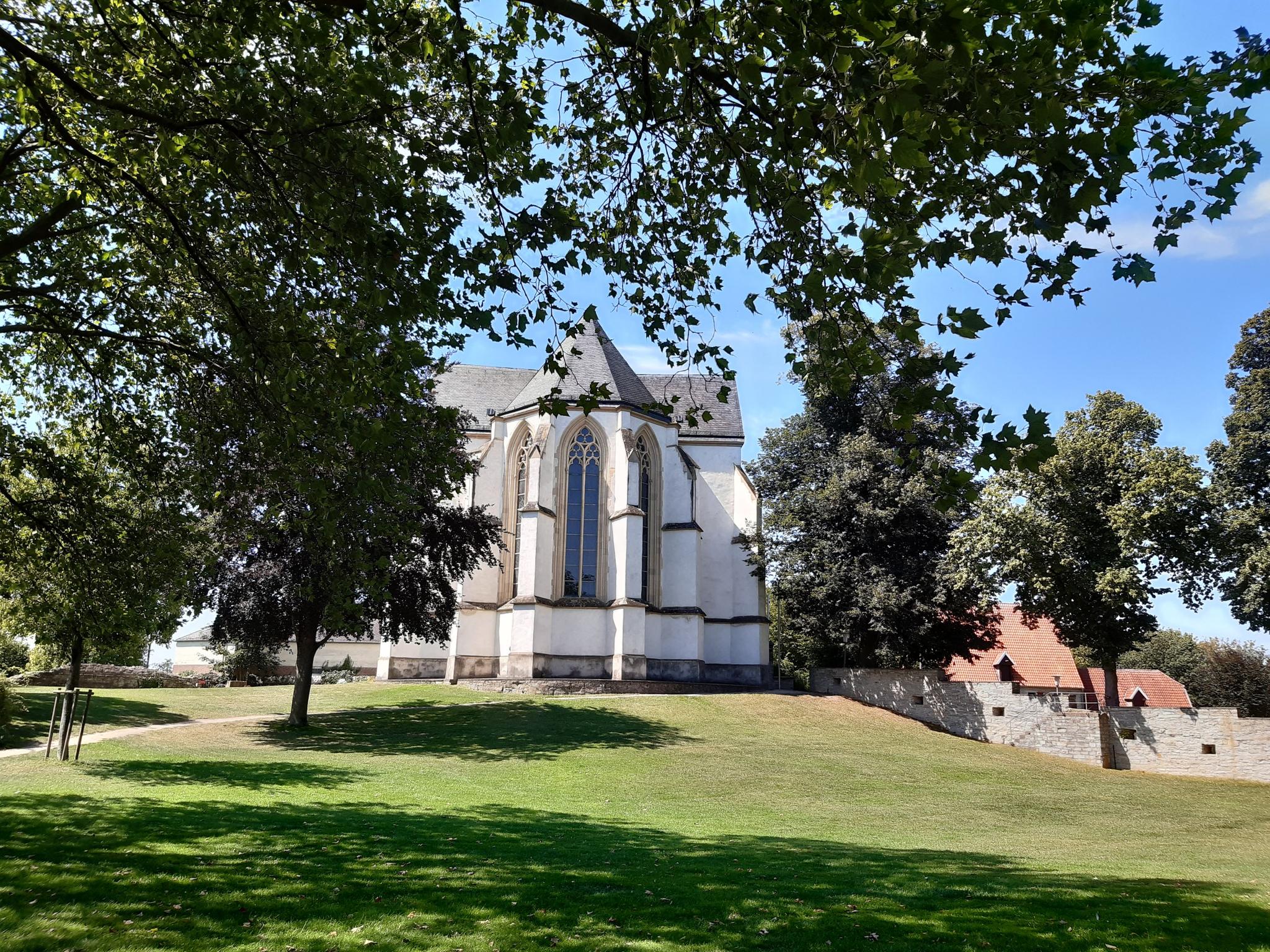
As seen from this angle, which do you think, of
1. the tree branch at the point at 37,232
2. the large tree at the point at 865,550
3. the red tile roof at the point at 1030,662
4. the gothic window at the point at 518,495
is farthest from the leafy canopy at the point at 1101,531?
the tree branch at the point at 37,232

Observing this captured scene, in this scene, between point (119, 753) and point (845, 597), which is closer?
point (119, 753)

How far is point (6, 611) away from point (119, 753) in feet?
26.2

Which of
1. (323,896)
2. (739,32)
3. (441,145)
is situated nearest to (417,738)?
(323,896)

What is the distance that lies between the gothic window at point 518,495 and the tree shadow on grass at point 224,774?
16.9 meters

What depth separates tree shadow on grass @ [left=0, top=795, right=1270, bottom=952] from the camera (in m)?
5.78

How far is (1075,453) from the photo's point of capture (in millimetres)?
27812

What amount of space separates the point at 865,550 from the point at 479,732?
671 inches

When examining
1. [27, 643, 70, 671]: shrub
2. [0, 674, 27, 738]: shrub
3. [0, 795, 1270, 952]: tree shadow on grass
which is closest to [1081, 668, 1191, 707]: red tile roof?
[0, 795, 1270, 952]: tree shadow on grass

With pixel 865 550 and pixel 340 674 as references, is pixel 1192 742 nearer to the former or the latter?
pixel 865 550

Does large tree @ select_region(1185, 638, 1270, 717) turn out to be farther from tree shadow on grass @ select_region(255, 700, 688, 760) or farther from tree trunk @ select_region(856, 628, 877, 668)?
→ tree shadow on grass @ select_region(255, 700, 688, 760)

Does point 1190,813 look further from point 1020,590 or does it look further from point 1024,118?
point 1024,118

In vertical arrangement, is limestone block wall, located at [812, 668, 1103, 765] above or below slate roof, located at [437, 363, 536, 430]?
below

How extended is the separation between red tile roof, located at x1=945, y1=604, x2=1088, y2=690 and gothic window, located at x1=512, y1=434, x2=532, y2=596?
27209 millimetres

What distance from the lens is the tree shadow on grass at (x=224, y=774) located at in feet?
46.3
